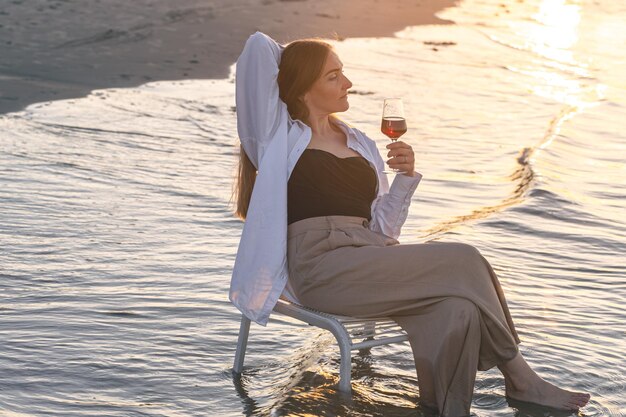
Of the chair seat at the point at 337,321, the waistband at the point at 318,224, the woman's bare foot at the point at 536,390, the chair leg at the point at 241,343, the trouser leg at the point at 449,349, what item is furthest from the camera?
the chair leg at the point at 241,343

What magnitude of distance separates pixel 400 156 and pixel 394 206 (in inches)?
11.7

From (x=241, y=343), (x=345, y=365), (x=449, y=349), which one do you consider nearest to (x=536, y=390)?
(x=449, y=349)

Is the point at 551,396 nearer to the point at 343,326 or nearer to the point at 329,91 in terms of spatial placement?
the point at 343,326

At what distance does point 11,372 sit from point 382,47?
13.4m

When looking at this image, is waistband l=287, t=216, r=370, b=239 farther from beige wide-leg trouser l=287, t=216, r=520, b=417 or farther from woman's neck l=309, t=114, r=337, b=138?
woman's neck l=309, t=114, r=337, b=138

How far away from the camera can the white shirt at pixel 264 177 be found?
16.5 ft

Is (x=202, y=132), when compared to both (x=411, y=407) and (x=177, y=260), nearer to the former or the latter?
(x=177, y=260)

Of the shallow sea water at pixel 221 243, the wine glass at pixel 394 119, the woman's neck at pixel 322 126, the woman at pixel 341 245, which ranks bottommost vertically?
the shallow sea water at pixel 221 243

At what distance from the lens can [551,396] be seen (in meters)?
4.96

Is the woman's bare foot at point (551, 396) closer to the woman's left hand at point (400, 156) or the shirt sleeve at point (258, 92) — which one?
the woman's left hand at point (400, 156)

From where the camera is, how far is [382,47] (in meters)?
18.0

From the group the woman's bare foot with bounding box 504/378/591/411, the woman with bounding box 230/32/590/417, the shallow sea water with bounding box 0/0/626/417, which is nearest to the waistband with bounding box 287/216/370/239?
the woman with bounding box 230/32/590/417

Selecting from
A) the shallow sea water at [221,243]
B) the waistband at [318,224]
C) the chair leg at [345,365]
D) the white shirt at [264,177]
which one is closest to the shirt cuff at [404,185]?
the white shirt at [264,177]

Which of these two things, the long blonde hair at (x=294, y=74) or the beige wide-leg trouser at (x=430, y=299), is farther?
the long blonde hair at (x=294, y=74)
